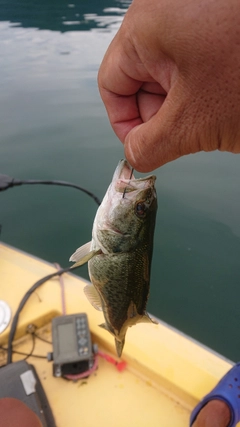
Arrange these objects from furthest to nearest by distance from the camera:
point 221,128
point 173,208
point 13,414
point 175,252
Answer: point 173,208 → point 175,252 → point 13,414 → point 221,128

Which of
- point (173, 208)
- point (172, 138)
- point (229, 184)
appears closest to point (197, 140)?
point (172, 138)

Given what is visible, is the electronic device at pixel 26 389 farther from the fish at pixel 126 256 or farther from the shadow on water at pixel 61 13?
the shadow on water at pixel 61 13

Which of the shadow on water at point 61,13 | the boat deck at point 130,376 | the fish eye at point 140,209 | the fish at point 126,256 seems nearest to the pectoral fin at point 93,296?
the fish at point 126,256

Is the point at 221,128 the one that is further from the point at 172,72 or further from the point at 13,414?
the point at 13,414

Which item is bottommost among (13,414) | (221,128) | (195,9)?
(13,414)

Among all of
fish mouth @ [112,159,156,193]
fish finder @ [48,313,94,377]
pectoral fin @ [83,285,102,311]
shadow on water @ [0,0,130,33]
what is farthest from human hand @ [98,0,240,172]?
shadow on water @ [0,0,130,33]
